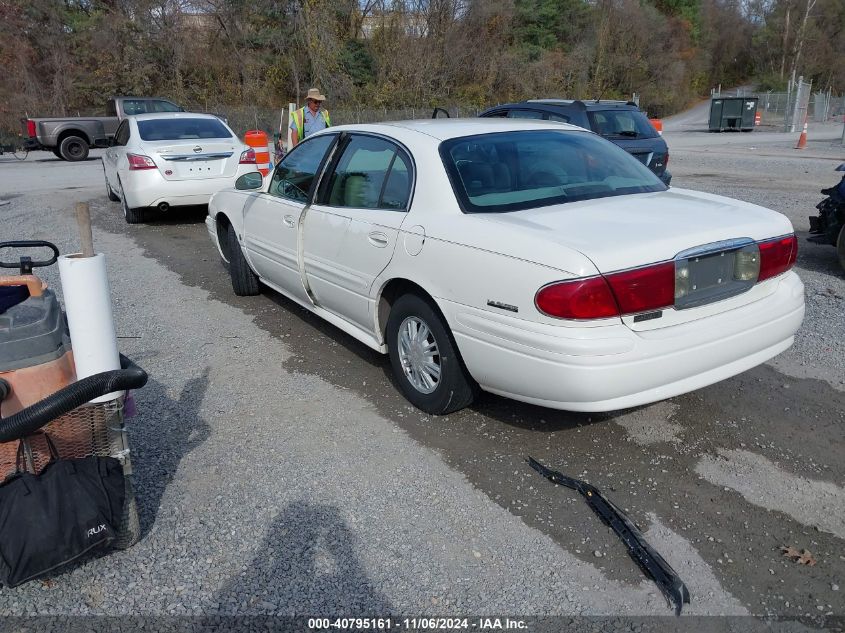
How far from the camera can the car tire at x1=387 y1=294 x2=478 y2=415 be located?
367cm

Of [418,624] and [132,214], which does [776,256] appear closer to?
[418,624]

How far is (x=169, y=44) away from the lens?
111 ft

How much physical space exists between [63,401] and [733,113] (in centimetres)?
3837

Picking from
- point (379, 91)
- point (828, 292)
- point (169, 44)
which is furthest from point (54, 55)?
point (828, 292)

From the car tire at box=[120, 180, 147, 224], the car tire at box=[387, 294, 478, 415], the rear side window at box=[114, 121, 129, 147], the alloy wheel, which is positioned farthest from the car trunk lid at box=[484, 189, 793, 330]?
the rear side window at box=[114, 121, 129, 147]

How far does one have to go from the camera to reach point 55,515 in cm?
245

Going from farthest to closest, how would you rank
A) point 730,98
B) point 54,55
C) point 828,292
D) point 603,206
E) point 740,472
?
1. point 730,98
2. point 54,55
3. point 828,292
4. point 603,206
5. point 740,472

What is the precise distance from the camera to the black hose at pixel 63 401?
2.36 meters

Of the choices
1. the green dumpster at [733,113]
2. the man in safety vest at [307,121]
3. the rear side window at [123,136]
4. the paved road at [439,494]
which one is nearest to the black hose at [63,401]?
the paved road at [439,494]

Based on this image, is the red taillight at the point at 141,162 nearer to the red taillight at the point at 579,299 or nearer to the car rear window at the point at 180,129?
the car rear window at the point at 180,129

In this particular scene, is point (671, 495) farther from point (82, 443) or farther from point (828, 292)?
point (828, 292)

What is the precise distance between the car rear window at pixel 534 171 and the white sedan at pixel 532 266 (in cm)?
1

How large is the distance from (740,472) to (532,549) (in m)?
1.23

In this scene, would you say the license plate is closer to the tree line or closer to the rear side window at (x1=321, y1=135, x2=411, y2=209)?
the rear side window at (x1=321, y1=135, x2=411, y2=209)
